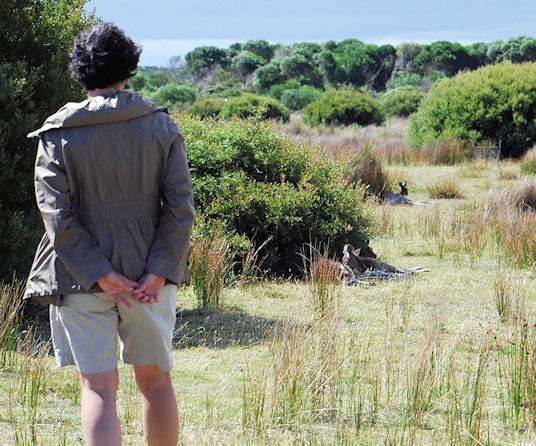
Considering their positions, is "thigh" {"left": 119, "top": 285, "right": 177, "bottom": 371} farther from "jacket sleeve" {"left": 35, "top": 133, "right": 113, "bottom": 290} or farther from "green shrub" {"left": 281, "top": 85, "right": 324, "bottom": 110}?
"green shrub" {"left": 281, "top": 85, "right": 324, "bottom": 110}

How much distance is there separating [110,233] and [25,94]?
9.97 ft

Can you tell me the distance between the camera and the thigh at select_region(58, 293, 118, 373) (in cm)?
238

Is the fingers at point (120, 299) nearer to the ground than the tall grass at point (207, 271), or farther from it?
farther from it

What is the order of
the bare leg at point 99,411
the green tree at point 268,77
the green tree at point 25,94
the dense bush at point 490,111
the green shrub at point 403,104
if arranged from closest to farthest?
the bare leg at point 99,411
the green tree at point 25,94
the dense bush at point 490,111
the green shrub at point 403,104
the green tree at point 268,77

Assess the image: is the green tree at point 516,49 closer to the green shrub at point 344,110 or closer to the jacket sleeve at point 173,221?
the green shrub at point 344,110

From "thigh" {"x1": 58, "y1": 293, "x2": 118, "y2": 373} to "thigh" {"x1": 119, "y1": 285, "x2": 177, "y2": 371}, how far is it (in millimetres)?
50

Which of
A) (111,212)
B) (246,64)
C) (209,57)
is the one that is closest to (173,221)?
(111,212)

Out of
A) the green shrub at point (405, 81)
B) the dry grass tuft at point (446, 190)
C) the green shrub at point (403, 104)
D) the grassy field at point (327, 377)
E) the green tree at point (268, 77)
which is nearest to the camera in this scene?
the grassy field at point (327, 377)

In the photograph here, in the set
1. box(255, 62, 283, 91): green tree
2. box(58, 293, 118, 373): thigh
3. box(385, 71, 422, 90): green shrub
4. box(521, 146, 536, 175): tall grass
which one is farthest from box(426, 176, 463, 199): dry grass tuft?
box(255, 62, 283, 91): green tree

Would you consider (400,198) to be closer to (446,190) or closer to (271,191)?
(446,190)

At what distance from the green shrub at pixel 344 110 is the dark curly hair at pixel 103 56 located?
23560 mm

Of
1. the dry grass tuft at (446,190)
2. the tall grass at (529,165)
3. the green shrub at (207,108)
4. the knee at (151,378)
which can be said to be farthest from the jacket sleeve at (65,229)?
the green shrub at (207,108)

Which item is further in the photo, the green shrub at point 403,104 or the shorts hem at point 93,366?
the green shrub at point 403,104

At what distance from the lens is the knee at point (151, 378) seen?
2496 millimetres
